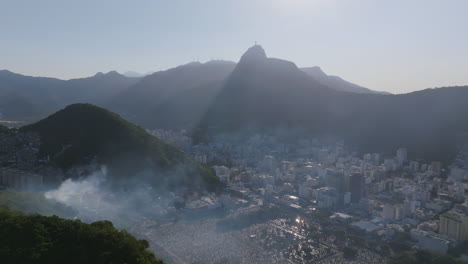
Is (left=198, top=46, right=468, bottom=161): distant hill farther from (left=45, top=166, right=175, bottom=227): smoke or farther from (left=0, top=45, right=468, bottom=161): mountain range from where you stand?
(left=45, top=166, right=175, bottom=227): smoke

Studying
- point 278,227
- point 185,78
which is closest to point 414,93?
point 278,227

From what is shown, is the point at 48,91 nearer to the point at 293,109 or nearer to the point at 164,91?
the point at 164,91

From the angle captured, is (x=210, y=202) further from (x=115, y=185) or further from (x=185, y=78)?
(x=185, y=78)

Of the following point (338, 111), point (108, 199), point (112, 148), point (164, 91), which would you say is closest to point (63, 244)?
point (108, 199)

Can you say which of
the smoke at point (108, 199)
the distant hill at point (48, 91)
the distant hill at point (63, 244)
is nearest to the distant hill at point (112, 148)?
the smoke at point (108, 199)

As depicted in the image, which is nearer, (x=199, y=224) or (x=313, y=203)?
(x=199, y=224)

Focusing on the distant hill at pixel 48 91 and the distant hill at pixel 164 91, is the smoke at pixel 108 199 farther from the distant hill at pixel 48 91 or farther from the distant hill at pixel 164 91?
the distant hill at pixel 48 91
